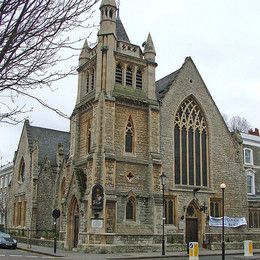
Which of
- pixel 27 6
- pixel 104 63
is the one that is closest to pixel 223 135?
pixel 104 63

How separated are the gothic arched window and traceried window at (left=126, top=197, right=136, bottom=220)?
11.5ft

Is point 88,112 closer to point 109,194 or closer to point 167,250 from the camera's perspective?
point 109,194

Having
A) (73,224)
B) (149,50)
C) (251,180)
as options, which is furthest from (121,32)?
(251,180)

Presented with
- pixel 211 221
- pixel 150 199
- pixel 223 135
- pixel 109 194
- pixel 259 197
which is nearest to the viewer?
pixel 109 194

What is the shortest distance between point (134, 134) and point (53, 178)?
15013 mm

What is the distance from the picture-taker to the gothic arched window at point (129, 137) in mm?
30234

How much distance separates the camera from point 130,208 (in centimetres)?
2908

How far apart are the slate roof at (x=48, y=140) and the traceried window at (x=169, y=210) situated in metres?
16.8


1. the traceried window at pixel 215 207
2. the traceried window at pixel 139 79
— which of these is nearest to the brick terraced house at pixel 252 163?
the traceried window at pixel 215 207

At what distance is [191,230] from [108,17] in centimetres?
1678

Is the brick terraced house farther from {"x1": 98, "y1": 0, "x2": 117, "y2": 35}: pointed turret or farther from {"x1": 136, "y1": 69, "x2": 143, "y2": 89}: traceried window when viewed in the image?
{"x1": 98, "y1": 0, "x2": 117, "y2": 35}: pointed turret

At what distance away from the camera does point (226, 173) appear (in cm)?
3438

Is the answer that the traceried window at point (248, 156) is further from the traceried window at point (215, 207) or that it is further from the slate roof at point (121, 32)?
the slate roof at point (121, 32)

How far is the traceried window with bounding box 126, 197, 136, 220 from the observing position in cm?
2883
